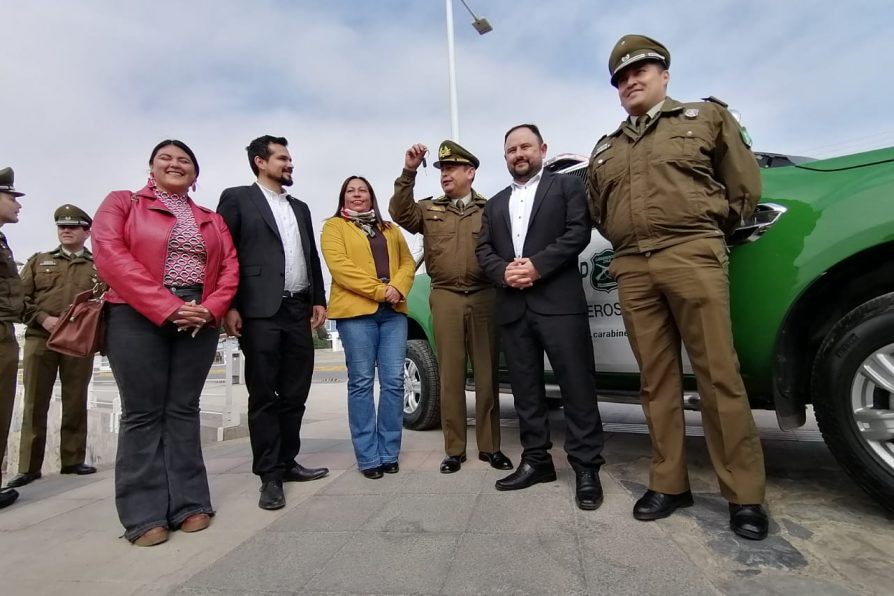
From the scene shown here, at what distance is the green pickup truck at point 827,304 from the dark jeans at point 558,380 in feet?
1.60

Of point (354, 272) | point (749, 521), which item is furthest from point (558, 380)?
point (354, 272)

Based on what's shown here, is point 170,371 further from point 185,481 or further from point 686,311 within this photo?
point 686,311

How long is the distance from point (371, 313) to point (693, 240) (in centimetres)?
177

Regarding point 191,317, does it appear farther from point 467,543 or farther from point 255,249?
point 467,543

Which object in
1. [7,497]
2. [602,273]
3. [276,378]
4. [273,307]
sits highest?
[602,273]

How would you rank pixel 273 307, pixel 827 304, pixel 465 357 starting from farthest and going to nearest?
pixel 465 357, pixel 273 307, pixel 827 304

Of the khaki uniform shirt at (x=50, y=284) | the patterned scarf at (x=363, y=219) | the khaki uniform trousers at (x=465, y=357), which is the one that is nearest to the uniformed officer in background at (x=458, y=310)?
the khaki uniform trousers at (x=465, y=357)

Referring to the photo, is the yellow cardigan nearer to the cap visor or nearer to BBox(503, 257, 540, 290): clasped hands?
BBox(503, 257, 540, 290): clasped hands

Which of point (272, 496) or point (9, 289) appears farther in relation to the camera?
point (9, 289)

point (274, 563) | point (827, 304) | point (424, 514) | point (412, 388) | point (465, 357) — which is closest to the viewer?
point (274, 563)

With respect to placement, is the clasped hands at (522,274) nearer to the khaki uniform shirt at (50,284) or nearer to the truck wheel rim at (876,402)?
the truck wheel rim at (876,402)

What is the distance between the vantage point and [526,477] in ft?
8.64

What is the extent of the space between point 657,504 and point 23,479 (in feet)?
14.7

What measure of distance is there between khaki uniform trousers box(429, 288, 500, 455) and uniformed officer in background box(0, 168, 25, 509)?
8.61ft
